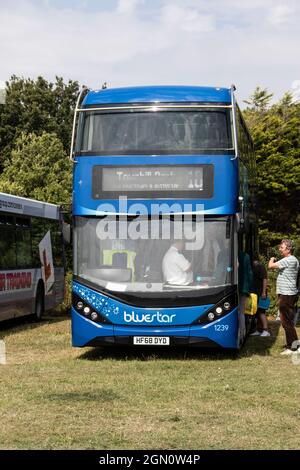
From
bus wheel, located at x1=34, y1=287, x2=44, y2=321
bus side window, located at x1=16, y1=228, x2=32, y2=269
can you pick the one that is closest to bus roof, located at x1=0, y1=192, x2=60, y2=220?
bus side window, located at x1=16, y1=228, x2=32, y2=269

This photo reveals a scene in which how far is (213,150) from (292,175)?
852 inches

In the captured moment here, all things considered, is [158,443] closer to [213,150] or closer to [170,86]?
[213,150]

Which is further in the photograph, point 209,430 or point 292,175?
point 292,175

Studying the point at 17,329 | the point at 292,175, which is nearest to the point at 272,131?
the point at 292,175

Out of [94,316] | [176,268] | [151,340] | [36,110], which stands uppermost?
[36,110]

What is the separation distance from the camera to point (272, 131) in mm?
35625

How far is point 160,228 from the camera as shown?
14117 mm

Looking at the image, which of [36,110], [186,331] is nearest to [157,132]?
[186,331]

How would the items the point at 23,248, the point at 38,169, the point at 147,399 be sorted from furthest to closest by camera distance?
the point at 38,169 < the point at 23,248 < the point at 147,399

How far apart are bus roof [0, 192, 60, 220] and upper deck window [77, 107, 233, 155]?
4.54 m

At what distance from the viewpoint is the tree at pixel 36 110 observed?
196 ft

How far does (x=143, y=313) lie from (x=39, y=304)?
9936 millimetres

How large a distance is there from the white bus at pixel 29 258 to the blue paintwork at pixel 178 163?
12.5 feet

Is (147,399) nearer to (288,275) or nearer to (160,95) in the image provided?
(288,275)
